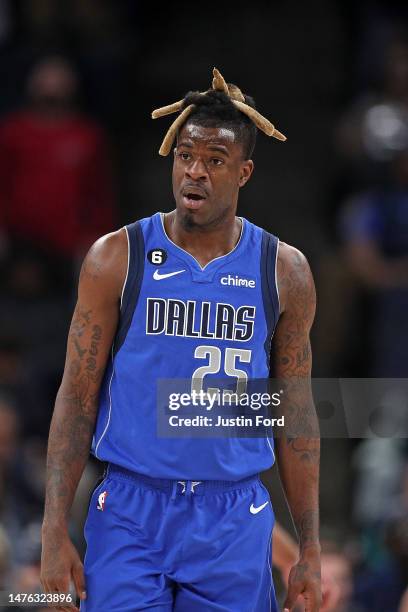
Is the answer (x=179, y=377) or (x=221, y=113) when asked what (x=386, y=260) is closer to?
(x=221, y=113)

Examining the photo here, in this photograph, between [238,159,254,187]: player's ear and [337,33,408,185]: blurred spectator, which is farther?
[337,33,408,185]: blurred spectator

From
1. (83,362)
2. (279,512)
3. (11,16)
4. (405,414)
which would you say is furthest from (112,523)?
(11,16)

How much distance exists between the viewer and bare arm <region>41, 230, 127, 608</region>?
5.04 m

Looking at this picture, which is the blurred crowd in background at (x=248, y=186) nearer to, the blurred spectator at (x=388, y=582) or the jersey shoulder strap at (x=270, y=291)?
the blurred spectator at (x=388, y=582)

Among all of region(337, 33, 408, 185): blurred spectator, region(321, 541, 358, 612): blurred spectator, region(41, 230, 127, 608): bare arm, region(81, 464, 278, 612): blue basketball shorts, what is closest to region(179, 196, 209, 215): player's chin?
region(41, 230, 127, 608): bare arm

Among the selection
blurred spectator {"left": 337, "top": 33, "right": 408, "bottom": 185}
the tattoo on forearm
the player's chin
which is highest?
blurred spectator {"left": 337, "top": 33, "right": 408, "bottom": 185}

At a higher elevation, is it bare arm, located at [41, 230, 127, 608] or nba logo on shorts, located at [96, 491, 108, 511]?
bare arm, located at [41, 230, 127, 608]

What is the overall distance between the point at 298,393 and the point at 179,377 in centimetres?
54

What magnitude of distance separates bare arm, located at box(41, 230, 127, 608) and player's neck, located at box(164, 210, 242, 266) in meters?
0.22

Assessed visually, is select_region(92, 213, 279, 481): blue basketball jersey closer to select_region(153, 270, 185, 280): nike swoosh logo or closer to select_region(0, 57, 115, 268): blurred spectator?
select_region(153, 270, 185, 280): nike swoosh logo

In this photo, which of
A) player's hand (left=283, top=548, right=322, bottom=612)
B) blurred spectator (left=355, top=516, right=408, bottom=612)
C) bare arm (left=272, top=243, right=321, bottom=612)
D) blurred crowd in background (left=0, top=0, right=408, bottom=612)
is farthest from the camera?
blurred crowd in background (left=0, top=0, right=408, bottom=612)

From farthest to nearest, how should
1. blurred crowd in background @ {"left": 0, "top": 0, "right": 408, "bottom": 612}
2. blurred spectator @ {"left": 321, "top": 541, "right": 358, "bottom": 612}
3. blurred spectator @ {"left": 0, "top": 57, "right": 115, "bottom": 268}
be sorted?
blurred spectator @ {"left": 0, "top": 57, "right": 115, "bottom": 268} < blurred crowd in background @ {"left": 0, "top": 0, "right": 408, "bottom": 612} < blurred spectator @ {"left": 321, "top": 541, "right": 358, "bottom": 612}

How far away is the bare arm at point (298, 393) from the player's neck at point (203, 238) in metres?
0.22

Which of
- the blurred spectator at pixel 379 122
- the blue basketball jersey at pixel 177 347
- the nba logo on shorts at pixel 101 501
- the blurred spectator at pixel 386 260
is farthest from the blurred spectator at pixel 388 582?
the blurred spectator at pixel 379 122
